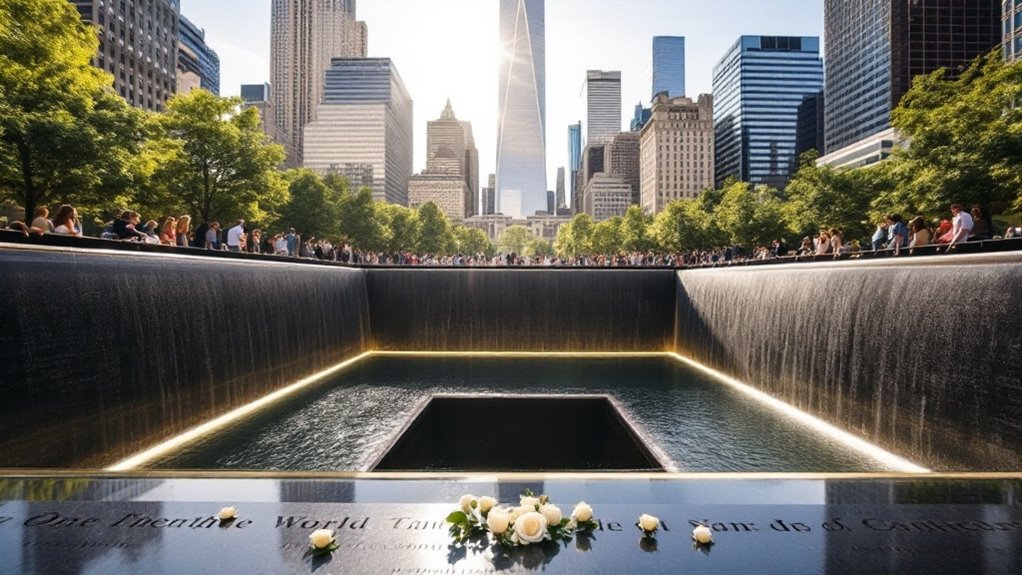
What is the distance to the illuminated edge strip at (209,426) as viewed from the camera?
689 centimetres

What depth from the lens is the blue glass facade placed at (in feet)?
444

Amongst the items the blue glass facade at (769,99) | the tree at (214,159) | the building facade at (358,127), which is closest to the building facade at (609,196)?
the blue glass facade at (769,99)

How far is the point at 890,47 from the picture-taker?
316 feet

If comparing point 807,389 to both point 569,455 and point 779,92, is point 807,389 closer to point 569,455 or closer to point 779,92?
point 569,455

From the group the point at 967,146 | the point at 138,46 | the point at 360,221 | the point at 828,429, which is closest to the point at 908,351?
the point at 828,429

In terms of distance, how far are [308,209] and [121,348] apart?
35.6 meters

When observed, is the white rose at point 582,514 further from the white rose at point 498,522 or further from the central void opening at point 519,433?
the central void opening at point 519,433

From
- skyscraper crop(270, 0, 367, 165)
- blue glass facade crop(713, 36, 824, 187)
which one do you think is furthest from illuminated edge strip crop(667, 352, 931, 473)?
skyscraper crop(270, 0, 367, 165)

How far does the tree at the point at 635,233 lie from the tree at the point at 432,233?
22.9 metres

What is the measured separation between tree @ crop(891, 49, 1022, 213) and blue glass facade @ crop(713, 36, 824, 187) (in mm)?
117539

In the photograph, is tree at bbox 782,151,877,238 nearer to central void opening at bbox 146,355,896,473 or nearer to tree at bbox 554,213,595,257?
central void opening at bbox 146,355,896,473

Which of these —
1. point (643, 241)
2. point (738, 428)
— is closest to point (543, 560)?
point (738, 428)

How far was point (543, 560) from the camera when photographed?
2404 mm

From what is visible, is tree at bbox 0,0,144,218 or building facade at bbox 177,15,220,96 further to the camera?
building facade at bbox 177,15,220,96
